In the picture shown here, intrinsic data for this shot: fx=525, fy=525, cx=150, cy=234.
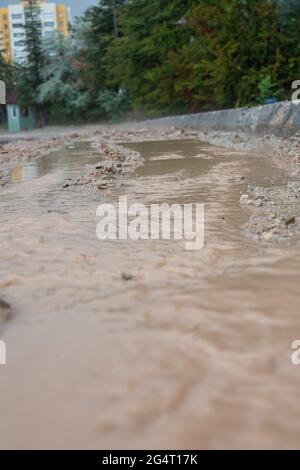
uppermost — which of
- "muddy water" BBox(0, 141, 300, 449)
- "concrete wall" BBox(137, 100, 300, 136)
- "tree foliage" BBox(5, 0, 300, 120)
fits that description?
"tree foliage" BBox(5, 0, 300, 120)

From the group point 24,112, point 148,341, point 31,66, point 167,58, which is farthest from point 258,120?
point 24,112

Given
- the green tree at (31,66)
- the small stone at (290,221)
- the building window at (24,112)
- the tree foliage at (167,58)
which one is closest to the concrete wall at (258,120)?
the tree foliage at (167,58)

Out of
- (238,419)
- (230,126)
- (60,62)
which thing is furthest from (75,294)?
(60,62)

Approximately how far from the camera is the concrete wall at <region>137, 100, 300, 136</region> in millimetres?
8805

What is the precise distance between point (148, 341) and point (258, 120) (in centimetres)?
944

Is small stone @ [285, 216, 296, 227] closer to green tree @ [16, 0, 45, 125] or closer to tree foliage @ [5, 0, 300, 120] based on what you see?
tree foliage @ [5, 0, 300, 120]

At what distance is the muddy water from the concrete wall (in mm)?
5972

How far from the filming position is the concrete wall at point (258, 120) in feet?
28.9

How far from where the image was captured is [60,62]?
40.0 m

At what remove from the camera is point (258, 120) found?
10.6 m

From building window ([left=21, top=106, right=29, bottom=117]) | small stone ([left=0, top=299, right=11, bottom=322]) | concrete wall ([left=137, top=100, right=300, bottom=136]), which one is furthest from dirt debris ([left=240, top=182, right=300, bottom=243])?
building window ([left=21, top=106, right=29, bottom=117])

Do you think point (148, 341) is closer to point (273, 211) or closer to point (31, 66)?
point (273, 211)

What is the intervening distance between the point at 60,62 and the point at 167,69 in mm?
19896

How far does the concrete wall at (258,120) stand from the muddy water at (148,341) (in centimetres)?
597
